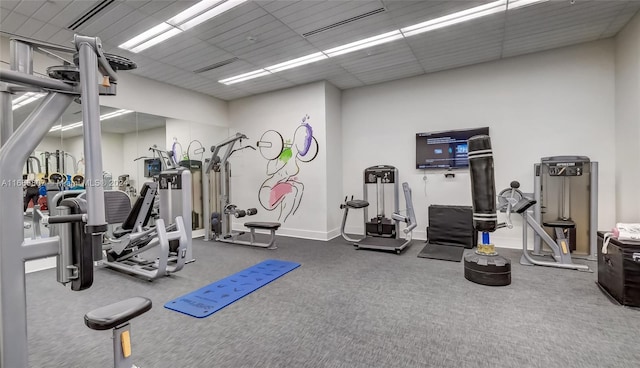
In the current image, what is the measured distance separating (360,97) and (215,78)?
2964 millimetres

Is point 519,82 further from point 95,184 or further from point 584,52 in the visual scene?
point 95,184

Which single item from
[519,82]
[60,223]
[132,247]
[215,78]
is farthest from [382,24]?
[132,247]

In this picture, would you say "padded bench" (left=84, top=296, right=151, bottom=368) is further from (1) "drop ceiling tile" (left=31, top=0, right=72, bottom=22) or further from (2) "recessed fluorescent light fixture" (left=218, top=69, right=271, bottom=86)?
(2) "recessed fluorescent light fixture" (left=218, top=69, right=271, bottom=86)

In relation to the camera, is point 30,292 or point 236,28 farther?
point 236,28

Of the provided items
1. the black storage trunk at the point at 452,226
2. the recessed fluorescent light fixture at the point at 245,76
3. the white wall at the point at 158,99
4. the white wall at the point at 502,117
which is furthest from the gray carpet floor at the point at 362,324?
the recessed fluorescent light fixture at the point at 245,76

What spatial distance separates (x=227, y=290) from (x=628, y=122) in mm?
5430

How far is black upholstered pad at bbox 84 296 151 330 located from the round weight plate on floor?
317cm

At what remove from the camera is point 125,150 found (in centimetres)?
525

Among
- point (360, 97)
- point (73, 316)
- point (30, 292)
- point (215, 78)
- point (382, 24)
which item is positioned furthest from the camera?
point (360, 97)

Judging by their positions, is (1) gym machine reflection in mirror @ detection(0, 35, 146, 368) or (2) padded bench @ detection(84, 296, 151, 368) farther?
(1) gym machine reflection in mirror @ detection(0, 35, 146, 368)

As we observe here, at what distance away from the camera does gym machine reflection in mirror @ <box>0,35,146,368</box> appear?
4.00 ft

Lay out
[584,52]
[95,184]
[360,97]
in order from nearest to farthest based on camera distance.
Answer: [95,184] → [584,52] → [360,97]

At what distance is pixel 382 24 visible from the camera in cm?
367

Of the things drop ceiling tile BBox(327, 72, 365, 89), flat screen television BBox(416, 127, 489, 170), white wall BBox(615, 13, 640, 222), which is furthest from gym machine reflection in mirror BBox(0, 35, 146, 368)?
white wall BBox(615, 13, 640, 222)
